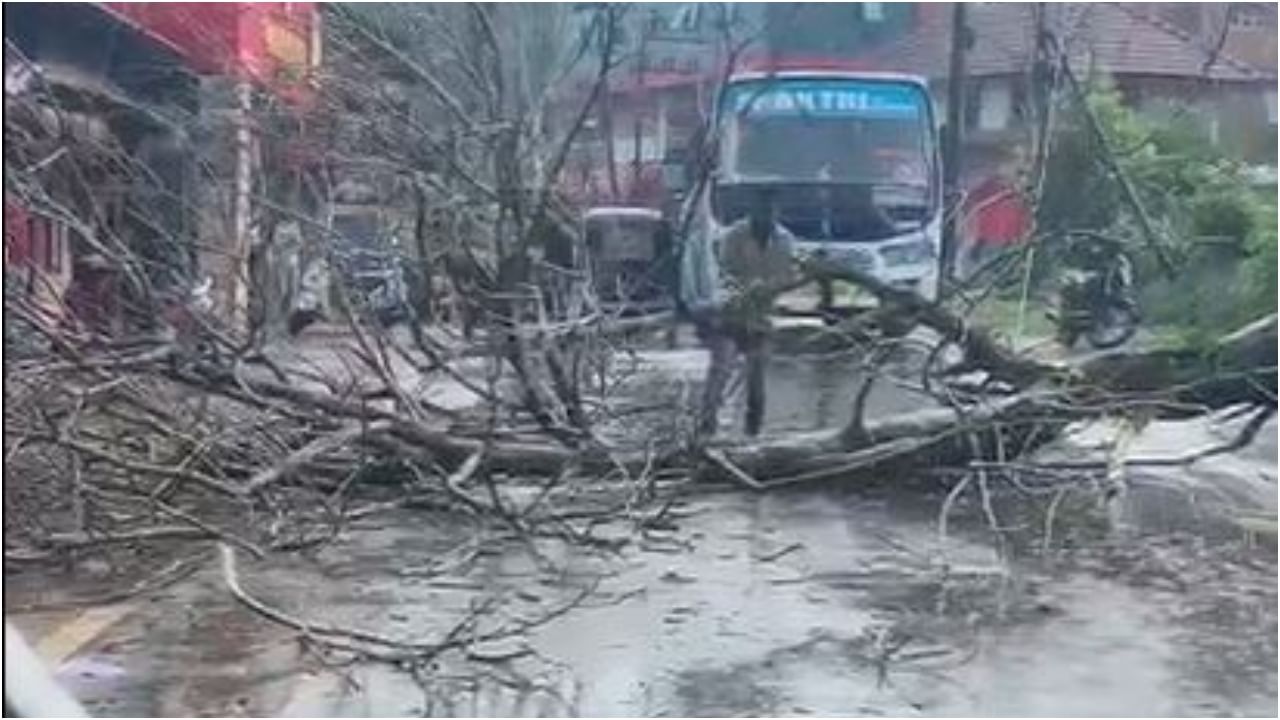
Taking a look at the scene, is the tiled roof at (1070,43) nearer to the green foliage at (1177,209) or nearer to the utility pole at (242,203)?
the green foliage at (1177,209)

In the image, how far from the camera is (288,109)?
87.9 inches

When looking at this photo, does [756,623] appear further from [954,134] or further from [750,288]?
[954,134]

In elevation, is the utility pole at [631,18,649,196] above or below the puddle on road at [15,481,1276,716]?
above

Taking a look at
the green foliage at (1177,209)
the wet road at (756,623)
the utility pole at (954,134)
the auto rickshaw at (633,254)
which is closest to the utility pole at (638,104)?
the auto rickshaw at (633,254)

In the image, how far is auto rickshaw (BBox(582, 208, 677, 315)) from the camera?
2.18m

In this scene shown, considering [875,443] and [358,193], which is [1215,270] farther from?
[358,193]

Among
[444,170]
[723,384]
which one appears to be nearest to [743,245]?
[723,384]

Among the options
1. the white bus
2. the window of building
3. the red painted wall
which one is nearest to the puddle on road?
the white bus

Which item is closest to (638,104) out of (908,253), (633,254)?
(633,254)

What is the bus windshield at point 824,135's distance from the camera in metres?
2.15

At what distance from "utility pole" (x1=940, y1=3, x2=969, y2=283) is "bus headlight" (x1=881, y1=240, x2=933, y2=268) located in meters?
0.02

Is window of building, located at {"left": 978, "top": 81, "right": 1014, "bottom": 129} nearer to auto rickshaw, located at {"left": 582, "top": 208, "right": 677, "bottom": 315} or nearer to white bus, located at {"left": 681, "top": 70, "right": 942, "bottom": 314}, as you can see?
white bus, located at {"left": 681, "top": 70, "right": 942, "bottom": 314}

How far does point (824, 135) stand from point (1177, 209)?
37 cm

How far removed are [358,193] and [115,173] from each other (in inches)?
10.9
